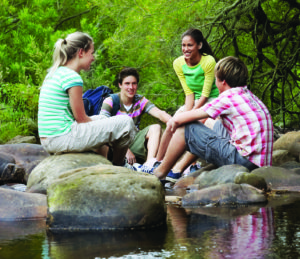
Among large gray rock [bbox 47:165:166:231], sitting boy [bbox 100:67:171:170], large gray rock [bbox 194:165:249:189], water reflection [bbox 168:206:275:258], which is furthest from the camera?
sitting boy [bbox 100:67:171:170]

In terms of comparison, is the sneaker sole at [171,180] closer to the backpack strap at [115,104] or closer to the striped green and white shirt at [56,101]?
the backpack strap at [115,104]

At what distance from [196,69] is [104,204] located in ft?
12.6

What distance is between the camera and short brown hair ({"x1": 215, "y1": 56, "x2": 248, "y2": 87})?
18.3 ft

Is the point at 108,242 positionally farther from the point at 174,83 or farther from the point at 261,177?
the point at 174,83

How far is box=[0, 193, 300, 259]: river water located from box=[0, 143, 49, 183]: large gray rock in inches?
93.8

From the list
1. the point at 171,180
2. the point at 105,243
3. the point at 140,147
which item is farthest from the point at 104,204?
the point at 140,147

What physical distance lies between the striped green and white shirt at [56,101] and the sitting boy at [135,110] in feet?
5.81

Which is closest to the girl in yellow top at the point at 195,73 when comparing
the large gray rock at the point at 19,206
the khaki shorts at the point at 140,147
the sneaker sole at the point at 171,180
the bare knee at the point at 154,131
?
the sneaker sole at the point at 171,180

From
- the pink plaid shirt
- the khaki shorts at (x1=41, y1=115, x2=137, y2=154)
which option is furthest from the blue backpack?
the pink plaid shirt

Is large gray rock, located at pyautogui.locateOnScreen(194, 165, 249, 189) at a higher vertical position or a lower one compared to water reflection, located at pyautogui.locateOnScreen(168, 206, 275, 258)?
higher

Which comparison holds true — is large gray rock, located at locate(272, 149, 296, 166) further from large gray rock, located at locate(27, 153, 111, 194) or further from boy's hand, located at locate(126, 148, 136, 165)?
large gray rock, located at locate(27, 153, 111, 194)

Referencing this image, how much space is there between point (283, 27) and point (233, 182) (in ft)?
17.6

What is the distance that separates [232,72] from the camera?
5.57 m

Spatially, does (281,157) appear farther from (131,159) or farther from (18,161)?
(18,161)
